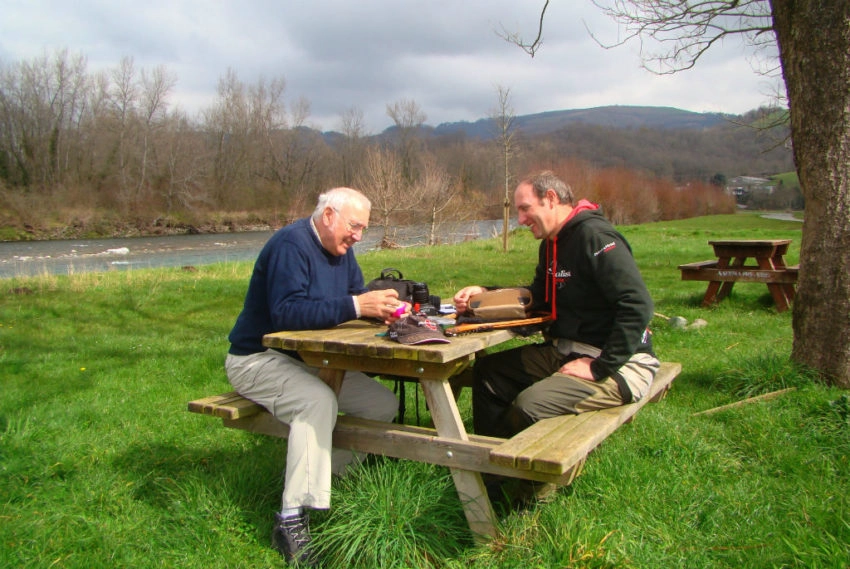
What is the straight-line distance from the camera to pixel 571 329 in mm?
3518

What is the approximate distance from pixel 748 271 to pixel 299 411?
278 inches

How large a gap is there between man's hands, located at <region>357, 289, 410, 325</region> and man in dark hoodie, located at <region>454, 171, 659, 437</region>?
56cm

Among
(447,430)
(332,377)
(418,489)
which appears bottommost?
(418,489)

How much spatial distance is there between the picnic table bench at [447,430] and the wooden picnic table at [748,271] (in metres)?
5.83

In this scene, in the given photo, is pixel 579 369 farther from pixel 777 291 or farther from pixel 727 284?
pixel 727 284

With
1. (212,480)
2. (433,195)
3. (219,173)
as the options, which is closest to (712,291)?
(212,480)

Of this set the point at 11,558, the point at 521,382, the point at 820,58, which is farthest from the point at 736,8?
the point at 11,558

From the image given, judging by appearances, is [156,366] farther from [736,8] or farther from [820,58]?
[736,8]

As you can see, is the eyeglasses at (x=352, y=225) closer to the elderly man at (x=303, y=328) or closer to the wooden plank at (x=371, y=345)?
the elderly man at (x=303, y=328)

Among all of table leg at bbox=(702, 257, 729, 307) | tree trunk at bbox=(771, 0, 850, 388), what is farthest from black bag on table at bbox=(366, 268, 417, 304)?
table leg at bbox=(702, 257, 729, 307)

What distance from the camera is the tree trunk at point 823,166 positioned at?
4.24m

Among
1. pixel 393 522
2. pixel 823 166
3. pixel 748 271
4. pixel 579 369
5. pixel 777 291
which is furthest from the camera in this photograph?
pixel 748 271

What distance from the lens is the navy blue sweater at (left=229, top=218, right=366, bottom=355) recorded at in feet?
10.8

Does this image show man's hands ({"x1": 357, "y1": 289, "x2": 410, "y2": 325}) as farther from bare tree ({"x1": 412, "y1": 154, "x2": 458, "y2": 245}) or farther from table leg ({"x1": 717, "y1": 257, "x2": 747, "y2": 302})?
bare tree ({"x1": 412, "y1": 154, "x2": 458, "y2": 245})
